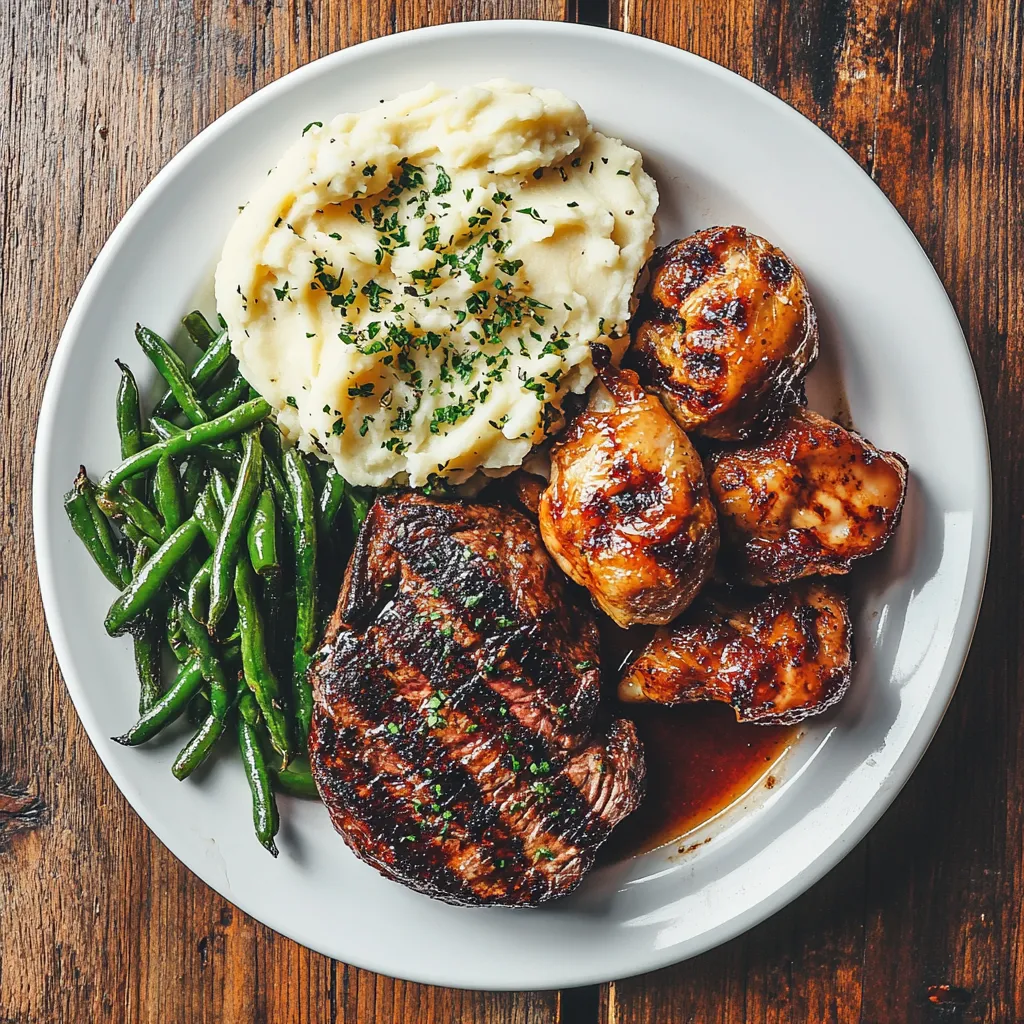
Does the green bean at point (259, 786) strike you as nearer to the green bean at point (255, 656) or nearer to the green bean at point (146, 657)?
the green bean at point (255, 656)

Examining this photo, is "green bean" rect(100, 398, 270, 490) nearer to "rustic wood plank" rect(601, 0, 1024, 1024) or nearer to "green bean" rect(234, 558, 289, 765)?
"green bean" rect(234, 558, 289, 765)

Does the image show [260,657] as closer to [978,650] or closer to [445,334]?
[445,334]

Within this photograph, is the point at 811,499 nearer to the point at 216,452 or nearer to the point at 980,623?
the point at 980,623

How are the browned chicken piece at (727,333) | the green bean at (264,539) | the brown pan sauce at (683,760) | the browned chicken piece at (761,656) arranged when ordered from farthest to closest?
the brown pan sauce at (683,760) < the green bean at (264,539) < the browned chicken piece at (761,656) < the browned chicken piece at (727,333)

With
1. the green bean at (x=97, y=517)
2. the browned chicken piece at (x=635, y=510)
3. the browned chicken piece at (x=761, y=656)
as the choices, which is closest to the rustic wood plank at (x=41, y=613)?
the green bean at (x=97, y=517)

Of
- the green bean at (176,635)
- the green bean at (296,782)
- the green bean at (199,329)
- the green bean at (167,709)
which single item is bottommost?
the green bean at (296,782)

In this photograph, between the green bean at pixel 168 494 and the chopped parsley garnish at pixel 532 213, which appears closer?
the chopped parsley garnish at pixel 532 213

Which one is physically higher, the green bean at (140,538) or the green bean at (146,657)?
the green bean at (140,538)
